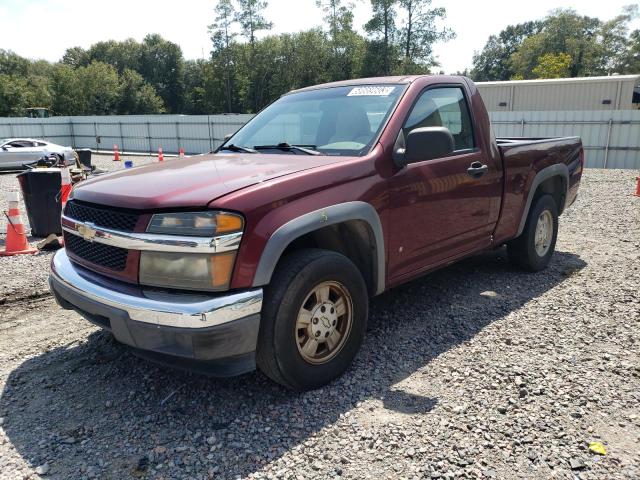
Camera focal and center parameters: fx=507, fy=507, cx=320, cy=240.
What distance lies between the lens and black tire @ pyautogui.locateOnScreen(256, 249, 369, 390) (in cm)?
282

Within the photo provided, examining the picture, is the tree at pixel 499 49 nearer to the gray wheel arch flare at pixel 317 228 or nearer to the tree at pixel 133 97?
the tree at pixel 133 97

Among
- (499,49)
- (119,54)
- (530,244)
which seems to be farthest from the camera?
(499,49)

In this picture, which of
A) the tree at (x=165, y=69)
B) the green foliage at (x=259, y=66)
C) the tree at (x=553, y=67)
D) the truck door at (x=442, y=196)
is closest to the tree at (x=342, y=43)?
the green foliage at (x=259, y=66)

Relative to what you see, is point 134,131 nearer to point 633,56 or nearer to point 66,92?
point 66,92

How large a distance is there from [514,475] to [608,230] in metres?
6.21

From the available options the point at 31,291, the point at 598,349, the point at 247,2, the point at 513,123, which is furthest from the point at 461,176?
the point at 247,2

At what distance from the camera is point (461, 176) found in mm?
4086

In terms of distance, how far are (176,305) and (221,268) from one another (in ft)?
0.96

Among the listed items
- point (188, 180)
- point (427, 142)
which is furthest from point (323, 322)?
point (427, 142)

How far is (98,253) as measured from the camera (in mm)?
3041

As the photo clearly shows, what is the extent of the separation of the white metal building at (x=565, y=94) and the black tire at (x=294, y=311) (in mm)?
22406

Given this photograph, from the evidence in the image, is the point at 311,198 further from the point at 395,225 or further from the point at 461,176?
the point at 461,176

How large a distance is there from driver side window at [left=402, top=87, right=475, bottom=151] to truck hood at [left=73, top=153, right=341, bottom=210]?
889 mm

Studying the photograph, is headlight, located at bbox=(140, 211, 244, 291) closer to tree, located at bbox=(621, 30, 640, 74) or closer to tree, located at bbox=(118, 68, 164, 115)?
tree, located at bbox=(118, 68, 164, 115)
